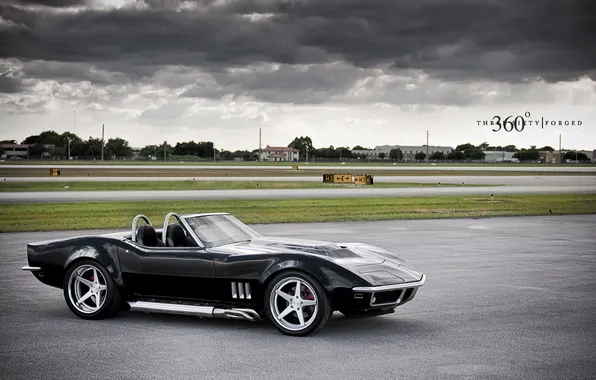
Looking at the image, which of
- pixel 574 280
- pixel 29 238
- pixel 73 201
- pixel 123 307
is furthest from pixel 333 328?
pixel 73 201

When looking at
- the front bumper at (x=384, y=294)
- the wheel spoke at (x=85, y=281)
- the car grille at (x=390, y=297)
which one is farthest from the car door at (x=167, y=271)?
the car grille at (x=390, y=297)

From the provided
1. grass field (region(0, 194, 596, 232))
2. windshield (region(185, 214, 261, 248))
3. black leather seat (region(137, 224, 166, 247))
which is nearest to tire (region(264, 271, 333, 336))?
windshield (region(185, 214, 261, 248))

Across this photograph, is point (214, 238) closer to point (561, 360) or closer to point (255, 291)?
point (255, 291)

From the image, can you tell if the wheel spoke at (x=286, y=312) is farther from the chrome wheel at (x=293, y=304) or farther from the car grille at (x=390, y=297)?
the car grille at (x=390, y=297)

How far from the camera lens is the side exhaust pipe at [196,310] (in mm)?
7922

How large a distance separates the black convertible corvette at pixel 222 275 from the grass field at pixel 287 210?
1256 centimetres

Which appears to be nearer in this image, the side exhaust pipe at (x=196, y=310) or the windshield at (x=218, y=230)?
the side exhaust pipe at (x=196, y=310)

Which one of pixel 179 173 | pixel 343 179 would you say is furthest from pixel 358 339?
pixel 179 173

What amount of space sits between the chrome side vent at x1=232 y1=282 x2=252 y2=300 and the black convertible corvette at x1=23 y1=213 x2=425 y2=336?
11 mm

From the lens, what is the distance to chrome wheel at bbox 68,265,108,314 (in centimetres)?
869

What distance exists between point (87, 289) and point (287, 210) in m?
19.5

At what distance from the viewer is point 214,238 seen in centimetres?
859

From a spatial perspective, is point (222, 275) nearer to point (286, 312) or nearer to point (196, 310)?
point (196, 310)

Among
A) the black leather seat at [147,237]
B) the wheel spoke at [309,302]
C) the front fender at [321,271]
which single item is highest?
the black leather seat at [147,237]
